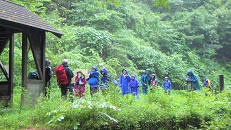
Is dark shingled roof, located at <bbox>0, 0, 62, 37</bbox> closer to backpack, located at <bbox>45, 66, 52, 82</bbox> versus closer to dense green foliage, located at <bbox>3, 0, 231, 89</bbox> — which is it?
backpack, located at <bbox>45, 66, 52, 82</bbox>

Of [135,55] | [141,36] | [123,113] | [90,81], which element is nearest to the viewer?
[123,113]

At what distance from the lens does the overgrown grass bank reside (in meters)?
7.20

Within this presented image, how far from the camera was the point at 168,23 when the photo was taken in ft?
114

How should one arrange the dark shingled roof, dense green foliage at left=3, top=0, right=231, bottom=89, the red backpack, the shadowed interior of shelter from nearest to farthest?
the dark shingled roof < the shadowed interior of shelter < the red backpack < dense green foliage at left=3, top=0, right=231, bottom=89

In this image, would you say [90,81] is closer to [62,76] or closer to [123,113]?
[62,76]

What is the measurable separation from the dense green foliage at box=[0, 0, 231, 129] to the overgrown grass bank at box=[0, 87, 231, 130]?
22mm

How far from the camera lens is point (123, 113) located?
25.2 feet

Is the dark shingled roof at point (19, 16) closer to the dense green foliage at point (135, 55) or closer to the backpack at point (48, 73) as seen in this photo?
the backpack at point (48, 73)

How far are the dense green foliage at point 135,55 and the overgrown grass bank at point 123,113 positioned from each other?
22 mm

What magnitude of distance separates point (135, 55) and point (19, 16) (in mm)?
15843

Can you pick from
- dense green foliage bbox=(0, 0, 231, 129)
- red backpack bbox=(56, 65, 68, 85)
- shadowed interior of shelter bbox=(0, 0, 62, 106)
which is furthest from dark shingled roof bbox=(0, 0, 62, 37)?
dense green foliage bbox=(0, 0, 231, 129)

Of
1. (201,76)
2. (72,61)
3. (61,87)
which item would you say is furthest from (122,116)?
(201,76)

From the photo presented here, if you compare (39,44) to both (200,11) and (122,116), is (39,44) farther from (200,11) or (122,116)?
(200,11)

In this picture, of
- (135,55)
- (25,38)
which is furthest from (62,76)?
(135,55)
